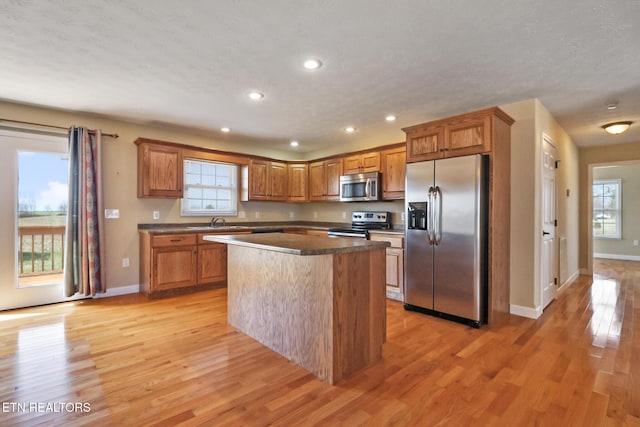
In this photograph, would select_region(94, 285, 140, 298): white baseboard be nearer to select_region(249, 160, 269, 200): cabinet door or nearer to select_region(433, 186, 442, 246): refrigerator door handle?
select_region(249, 160, 269, 200): cabinet door

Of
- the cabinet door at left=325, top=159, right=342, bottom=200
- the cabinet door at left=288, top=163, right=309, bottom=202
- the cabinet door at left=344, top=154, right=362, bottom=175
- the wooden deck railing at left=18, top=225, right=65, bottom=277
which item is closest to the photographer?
the wooden deck railing at left=18, top=225, right=65, bottom=277

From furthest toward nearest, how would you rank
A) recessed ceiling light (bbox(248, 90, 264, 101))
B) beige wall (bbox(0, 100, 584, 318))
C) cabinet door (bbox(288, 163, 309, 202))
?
cabinet door (bbox(288, 163, 309, 202)) → beige wall (bbox(0, 100, 584, 318)) → recessed ceiling light (bbox(248, 90, 264, 101))

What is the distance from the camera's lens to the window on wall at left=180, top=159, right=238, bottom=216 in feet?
16.7

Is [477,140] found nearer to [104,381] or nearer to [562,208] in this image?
[562,208]

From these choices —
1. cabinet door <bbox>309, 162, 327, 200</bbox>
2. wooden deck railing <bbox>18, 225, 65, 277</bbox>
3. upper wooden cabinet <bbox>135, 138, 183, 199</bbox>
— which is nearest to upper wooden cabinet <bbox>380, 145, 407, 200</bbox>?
cabinet door <bbox>309, 162, 327, 200</bbox>

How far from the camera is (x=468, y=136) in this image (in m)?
3.25

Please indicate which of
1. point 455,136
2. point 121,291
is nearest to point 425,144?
point 455,136

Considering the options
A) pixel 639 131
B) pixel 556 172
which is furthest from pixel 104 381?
pixel 639 131

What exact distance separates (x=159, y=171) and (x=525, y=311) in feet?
16.4

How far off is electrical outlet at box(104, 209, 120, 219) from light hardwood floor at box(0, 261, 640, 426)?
138cm

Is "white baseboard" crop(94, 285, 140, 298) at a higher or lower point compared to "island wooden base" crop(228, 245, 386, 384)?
lower

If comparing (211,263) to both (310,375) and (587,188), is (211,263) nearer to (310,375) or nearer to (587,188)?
(310,375)

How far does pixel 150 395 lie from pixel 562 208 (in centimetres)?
556

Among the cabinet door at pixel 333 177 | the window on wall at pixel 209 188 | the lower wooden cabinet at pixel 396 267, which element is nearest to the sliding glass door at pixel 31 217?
the window on wall at pixel 209 188
